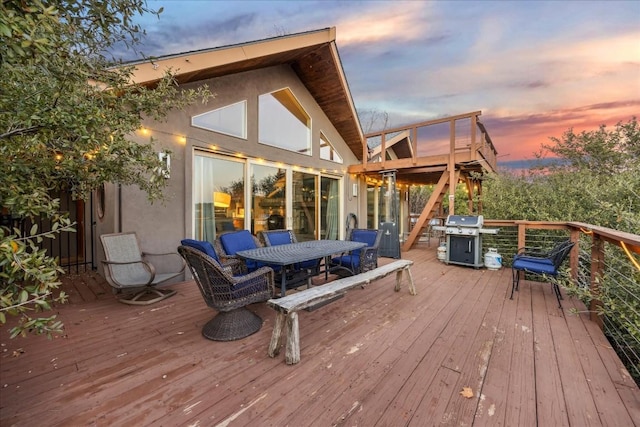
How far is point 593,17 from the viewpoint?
5.57 meters

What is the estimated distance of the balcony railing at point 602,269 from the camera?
225cm

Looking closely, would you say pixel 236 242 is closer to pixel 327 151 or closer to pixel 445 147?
pixel 327 151

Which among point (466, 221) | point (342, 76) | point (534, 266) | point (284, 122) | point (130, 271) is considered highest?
point (342, 76)

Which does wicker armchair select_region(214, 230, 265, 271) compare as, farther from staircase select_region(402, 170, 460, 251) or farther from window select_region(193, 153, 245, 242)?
staircase select_region(402, 170, 460, 251)

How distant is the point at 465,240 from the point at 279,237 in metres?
4.24

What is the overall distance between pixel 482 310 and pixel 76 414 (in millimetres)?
4168

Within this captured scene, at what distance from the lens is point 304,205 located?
7.05 m

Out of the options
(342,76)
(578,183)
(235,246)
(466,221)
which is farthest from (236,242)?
(578,183)

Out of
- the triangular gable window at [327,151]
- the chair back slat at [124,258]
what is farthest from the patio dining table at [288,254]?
the triangular gable window at [327,151]

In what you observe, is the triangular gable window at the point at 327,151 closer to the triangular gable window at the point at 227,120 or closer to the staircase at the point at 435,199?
the triangular gable window at the point at 227,120

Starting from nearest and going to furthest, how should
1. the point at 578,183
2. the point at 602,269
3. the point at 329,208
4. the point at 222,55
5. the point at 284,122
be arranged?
the point at 602,269
the point at 222,55
the point at 578,183
the point at 284,122
the point at 329,208

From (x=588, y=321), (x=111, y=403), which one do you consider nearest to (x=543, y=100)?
(x=588, y=321)

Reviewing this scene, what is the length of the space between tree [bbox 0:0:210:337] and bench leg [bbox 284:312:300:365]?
1.50 metres

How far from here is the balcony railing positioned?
225cm
